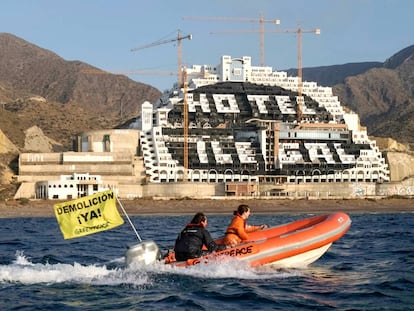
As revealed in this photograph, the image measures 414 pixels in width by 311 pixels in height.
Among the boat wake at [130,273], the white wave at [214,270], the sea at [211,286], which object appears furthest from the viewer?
the white wave at [214,270]

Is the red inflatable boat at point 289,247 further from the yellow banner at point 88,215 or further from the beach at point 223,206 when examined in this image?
the beach at point 223,206

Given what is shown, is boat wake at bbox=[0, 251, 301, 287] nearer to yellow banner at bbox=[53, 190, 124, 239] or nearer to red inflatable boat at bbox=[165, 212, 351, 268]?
red inflatable boat at bbox=[165, 212, 351, 268]

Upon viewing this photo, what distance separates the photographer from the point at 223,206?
108 metres

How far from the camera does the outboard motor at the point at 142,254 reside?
2436 cm

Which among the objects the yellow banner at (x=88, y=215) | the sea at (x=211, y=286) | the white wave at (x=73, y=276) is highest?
the yellow banner at (x=88, y=215)

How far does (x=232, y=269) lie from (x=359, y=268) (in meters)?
4.95

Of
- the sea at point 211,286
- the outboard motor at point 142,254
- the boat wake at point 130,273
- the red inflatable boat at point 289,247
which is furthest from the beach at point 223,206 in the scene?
the outboard motor at point 142,254

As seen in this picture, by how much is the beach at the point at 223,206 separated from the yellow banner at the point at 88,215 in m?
67.8

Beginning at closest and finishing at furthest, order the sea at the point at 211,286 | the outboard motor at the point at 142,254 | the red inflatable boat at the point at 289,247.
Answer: the sea at the point at 211,286, the outboard motor at the point at 142,254, the red inflatable boat at the point at 289,247

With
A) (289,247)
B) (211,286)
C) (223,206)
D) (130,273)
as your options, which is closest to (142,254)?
(130,273)

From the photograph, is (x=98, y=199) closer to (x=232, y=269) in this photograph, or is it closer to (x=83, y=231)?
(x=83, y=231)

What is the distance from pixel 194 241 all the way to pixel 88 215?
340 cm

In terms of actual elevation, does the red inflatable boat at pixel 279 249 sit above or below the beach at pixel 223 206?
above

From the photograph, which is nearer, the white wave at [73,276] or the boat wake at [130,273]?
the white wave at [73,276]
